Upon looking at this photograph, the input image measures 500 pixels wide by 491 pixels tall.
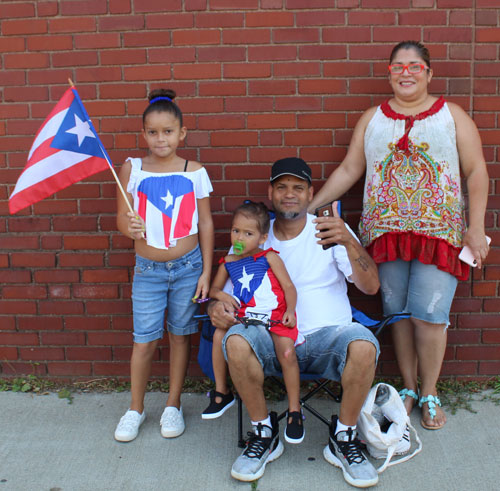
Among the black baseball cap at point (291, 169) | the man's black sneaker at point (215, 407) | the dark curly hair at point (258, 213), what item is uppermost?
the black baseball cap at point (291, 169)

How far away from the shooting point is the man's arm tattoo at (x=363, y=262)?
2.88 m

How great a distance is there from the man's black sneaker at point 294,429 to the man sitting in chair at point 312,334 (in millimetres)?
147

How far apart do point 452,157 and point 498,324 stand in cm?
127

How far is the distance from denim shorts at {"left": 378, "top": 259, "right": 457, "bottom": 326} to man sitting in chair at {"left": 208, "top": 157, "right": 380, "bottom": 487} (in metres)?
0.27

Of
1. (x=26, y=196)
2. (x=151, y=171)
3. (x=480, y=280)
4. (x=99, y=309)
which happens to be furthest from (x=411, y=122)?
(x=99, y=309)

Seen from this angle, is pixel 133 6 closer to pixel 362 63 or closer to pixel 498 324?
pixel 362 63

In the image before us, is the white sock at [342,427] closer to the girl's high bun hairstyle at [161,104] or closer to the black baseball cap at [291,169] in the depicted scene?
the black baseball cap at [291,169]

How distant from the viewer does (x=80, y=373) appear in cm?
377

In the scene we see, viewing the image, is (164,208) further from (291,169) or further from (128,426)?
(128,426)

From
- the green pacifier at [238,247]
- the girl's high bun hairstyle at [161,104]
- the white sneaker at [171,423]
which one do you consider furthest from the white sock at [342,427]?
the girl's high bun hairstyle at [161,104]

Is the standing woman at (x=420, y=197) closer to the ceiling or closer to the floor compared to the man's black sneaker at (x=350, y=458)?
closer to the ceiling

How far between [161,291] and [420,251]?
1458 millimetres

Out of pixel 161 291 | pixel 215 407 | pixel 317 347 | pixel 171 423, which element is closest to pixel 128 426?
pixel 171 423

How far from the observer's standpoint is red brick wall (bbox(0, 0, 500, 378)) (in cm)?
333
